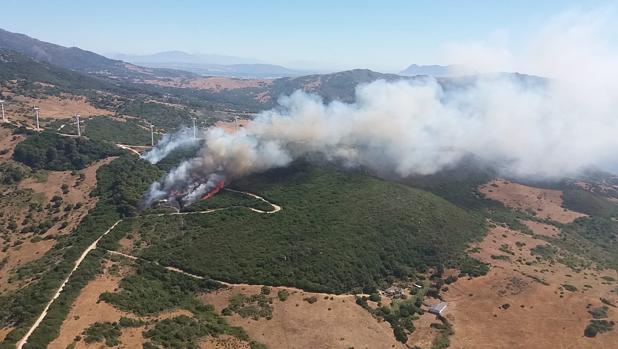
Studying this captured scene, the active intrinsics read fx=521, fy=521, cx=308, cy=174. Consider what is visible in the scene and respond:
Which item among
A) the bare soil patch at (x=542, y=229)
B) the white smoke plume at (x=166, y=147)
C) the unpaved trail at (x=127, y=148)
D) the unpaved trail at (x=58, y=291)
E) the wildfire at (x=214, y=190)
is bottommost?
the bare soil patch at (x=542, y=229)

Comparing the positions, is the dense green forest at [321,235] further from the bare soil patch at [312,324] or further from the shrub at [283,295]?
the bare soil patch at [312,324]

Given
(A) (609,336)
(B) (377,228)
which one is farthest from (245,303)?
(A) (609,336)

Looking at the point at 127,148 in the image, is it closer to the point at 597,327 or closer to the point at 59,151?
the point at 59,151

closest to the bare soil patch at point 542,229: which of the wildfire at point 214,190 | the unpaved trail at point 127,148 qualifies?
the wildfire at point 214,190

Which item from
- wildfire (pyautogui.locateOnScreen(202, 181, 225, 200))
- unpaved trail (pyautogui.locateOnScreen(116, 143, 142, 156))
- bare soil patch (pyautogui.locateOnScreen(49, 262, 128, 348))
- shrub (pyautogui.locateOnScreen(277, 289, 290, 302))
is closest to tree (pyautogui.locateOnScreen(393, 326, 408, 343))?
shrub (pyautogui.locateOnScreen(277, 289, 290, 302))

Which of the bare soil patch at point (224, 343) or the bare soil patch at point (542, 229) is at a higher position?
the bare soil patch at point (224, 343)

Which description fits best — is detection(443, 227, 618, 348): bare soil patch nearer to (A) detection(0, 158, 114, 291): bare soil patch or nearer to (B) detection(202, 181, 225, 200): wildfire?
(B) detection(202, 181, 225, 200): wildfire

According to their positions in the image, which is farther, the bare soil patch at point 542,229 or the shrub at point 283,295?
the bare soil patch at point 542,229
